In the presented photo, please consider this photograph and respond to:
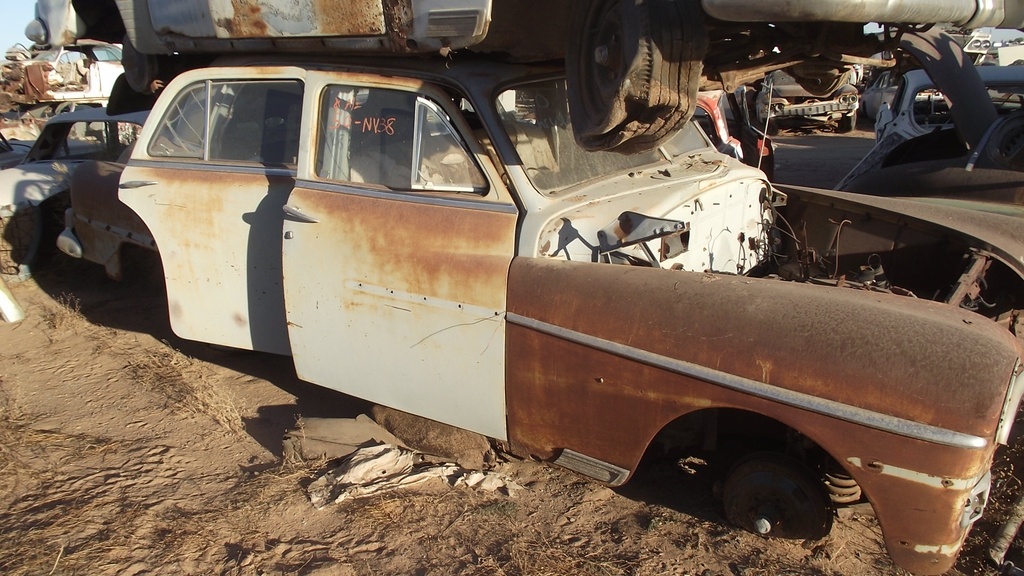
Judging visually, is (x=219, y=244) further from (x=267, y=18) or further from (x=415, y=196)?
(x=415, y=196)

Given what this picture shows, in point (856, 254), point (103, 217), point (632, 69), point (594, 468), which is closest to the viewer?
point (632, 69)

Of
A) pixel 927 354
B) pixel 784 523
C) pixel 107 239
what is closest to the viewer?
pixel 927 354

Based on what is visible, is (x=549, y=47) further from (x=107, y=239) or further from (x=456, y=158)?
(x=107, y=239)

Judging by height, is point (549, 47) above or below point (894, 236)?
above

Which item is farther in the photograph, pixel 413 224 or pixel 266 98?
pixel 266 98

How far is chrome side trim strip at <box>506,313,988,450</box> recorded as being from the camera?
7.40 ft

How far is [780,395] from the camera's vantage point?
2.47 meters

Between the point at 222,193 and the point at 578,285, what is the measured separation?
2056mm

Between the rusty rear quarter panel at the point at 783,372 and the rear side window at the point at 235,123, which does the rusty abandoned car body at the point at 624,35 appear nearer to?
the rear side window at the point at 235,123

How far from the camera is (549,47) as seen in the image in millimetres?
Answer: 3424

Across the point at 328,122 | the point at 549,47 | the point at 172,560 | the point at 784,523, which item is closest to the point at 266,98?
the point at 328,122

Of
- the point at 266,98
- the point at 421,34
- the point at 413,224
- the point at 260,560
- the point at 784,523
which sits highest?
the point at 421,34

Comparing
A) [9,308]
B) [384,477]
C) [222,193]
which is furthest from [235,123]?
[9,308]

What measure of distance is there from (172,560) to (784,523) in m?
2.35
